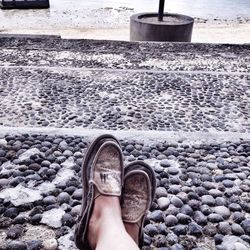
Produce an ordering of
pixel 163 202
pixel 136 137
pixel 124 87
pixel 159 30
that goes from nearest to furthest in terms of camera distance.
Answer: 1. pixel 163 202
2. pixel 136 137
3. pixel 124 87
4. pixel 159 30

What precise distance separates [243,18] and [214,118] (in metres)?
20.2

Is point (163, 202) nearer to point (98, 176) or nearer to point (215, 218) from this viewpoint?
point (215, 218)

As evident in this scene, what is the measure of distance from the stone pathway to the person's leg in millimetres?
239

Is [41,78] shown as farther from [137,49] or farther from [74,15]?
[74,15]

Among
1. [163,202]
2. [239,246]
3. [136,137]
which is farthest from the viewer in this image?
[136,137]

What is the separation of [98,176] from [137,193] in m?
0.24

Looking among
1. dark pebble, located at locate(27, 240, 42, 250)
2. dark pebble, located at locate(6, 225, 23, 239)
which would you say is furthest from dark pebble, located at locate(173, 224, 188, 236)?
dark pebble, located at locate(6, 225, 23, 239)

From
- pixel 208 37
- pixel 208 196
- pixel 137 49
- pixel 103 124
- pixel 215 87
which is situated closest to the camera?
pixel 208 196

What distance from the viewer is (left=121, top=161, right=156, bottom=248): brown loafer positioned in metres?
1.82

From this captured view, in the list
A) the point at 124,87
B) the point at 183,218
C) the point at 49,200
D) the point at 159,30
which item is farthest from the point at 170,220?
the point at 159,30

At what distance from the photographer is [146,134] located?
296cm

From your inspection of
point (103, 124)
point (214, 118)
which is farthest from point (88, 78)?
point (214, 118)

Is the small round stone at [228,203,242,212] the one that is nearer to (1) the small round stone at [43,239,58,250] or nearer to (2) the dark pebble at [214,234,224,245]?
(2) the dark pebble at [214,234,224,245]

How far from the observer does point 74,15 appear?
20.2 m
